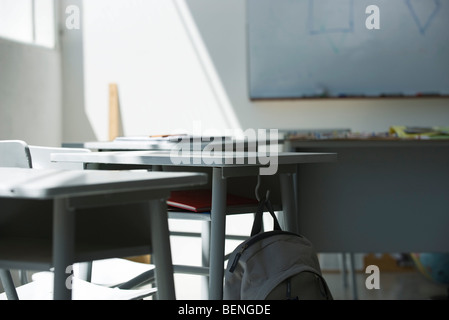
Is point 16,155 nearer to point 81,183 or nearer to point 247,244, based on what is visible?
point 247,244

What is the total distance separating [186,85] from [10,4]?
1.26m

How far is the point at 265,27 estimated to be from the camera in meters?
4.28

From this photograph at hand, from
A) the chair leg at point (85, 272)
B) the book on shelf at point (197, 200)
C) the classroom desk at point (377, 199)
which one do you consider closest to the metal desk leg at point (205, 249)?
the book on shelf at point (197, 200)

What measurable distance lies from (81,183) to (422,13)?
3595mm

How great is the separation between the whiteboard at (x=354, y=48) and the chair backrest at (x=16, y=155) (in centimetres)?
251

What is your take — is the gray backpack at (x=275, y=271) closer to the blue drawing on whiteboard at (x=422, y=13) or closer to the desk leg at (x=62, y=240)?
the desk leg at (x=62, y=240)

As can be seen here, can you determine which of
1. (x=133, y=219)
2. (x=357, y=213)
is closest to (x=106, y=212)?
(x=133, y=219)

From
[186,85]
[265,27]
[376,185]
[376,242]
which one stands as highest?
[265,27]

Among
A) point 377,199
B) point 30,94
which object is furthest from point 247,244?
point 30,94

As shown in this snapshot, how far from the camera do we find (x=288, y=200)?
6.52 ft

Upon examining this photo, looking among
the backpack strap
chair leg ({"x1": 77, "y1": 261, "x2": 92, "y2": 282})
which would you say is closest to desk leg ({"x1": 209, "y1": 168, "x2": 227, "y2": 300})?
the backpack strap

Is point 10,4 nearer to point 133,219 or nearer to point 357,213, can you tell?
point 357,213

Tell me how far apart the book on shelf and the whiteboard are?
6.61 feet

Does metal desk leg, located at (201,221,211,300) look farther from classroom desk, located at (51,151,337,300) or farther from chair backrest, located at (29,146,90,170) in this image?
classroom desk, located at (51,151,337,300)
